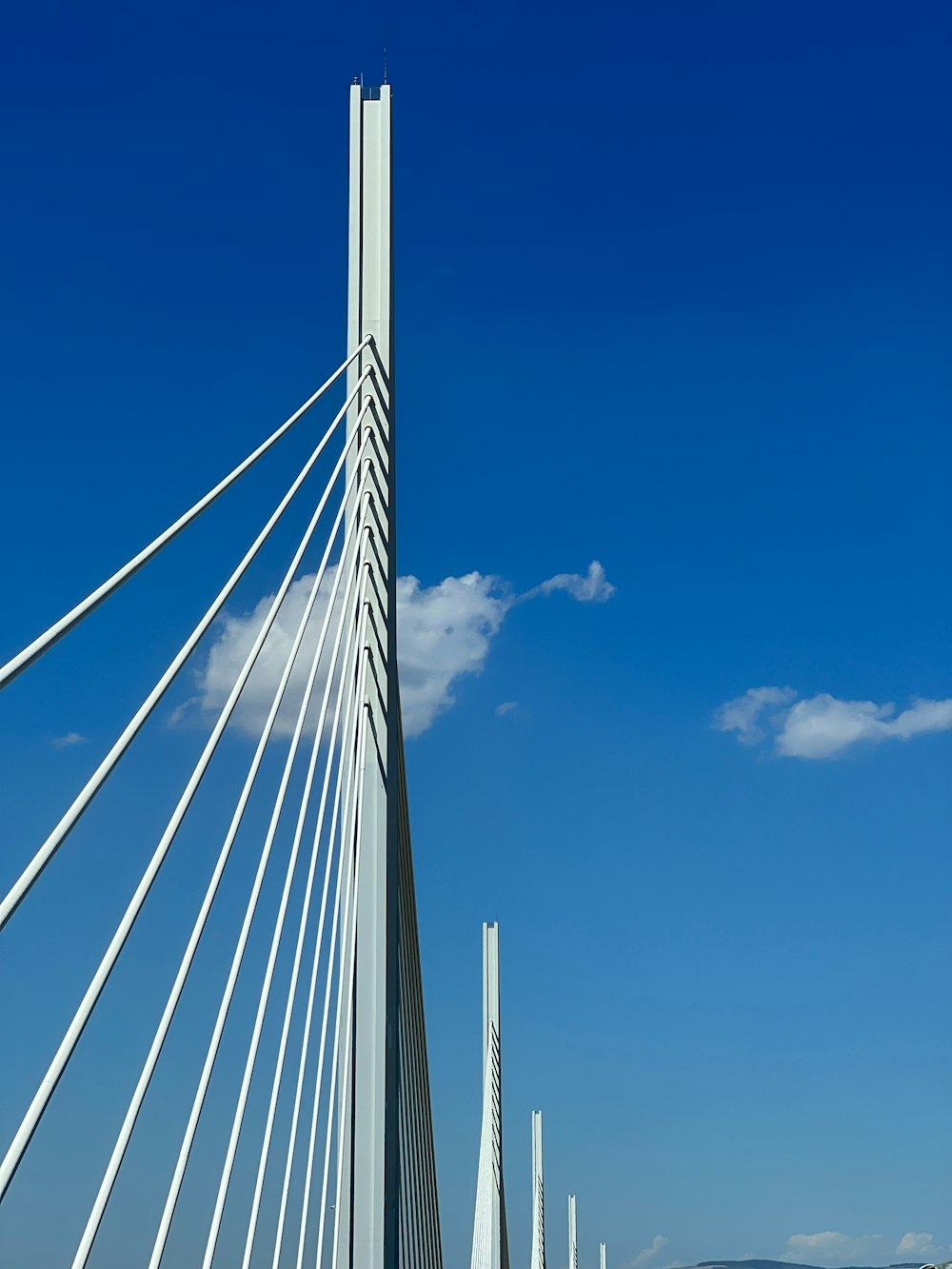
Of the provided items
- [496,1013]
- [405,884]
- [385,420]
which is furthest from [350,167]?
[496,1013]

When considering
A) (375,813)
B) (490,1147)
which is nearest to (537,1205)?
(490,1147)

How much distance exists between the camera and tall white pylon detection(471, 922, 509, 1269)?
498 inches

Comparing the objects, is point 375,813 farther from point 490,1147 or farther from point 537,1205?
point 537,1205

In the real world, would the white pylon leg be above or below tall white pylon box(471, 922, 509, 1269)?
below

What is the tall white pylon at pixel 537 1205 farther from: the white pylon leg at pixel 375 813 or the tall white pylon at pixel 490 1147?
the white pylon leg at pixel 375 813

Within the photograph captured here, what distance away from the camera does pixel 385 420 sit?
4324 mm

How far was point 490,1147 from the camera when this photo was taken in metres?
14.2

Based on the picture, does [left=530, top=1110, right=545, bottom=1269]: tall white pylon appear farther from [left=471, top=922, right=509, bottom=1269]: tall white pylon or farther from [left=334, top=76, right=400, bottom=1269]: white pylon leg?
[left=334, top=76, right=400, bottom=1269]: white pylon leg

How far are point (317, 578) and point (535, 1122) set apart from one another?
2204 cm

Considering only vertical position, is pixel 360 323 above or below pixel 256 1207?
above

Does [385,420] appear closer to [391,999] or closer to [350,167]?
[350,167]

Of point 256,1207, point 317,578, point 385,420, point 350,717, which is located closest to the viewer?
point 256,1207

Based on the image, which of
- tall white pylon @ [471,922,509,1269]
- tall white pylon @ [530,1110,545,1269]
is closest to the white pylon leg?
tall white pylon @ [471,922,509,1269]

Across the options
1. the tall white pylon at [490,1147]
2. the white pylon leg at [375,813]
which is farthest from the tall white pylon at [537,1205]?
the white pylon leg at [375,813]
